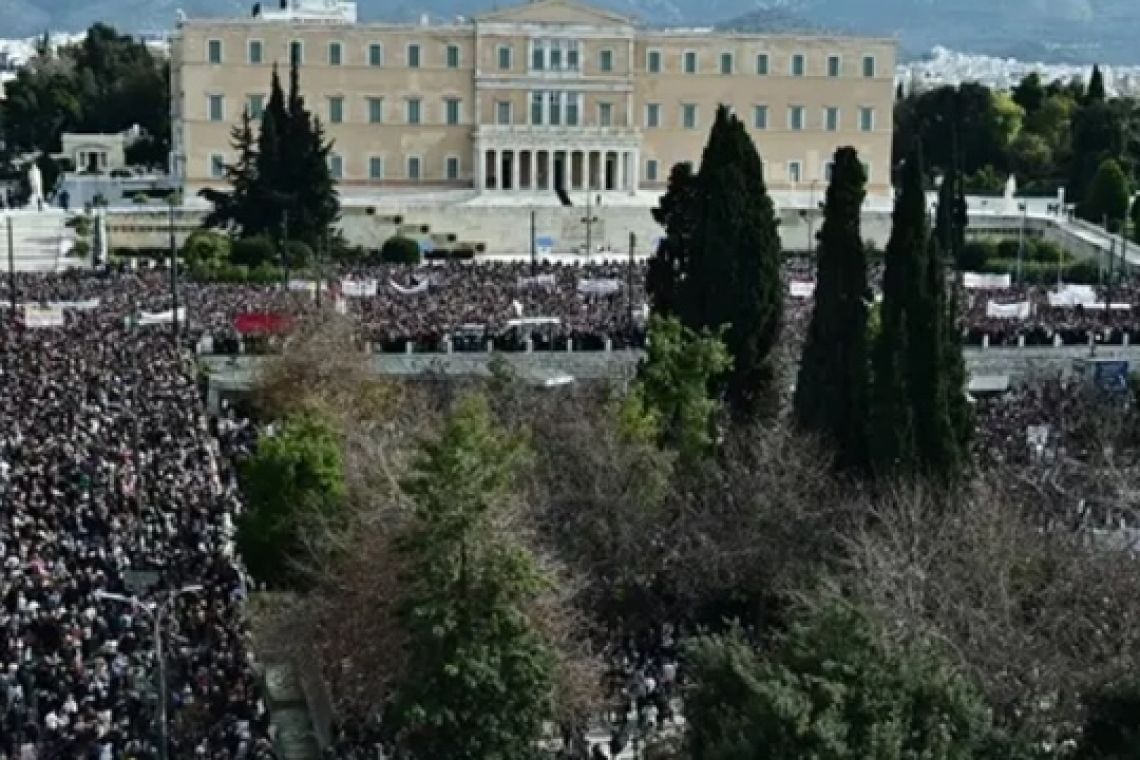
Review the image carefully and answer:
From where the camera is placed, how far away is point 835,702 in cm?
1440

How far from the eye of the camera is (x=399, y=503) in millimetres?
20734

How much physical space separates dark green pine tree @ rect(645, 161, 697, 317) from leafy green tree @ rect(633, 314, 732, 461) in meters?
3.40

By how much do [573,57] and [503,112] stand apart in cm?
338

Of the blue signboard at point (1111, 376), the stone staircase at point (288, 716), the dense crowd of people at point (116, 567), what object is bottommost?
the stone staircase at point (288, 716)

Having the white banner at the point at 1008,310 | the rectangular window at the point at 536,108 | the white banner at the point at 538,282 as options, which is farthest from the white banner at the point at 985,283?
the rectangular window at the point at 536,108

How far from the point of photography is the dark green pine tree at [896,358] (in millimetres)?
24438

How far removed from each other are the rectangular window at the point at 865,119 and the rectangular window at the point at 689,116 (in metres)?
6.72

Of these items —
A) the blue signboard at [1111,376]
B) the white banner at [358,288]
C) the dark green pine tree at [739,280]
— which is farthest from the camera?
the white banner at [358,288]

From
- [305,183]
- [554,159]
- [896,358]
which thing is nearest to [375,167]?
[554,159]

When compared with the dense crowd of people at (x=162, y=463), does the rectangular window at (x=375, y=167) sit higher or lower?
higher

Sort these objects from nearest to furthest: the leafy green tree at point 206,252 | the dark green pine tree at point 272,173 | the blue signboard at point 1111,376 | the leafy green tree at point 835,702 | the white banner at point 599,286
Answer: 1. the leafy green tree at point 835,702
2. the blue signboard at point 1111,376
3. the white banner at point 599,286
4. the leafy green tree at point 206,252
5. the dark green pine tree at point 272,173

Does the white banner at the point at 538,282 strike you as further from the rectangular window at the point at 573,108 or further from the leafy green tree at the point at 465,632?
the leafy green tree at the point at 465,632

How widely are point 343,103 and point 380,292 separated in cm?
2451

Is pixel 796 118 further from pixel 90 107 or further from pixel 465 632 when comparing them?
pixel 465 632
